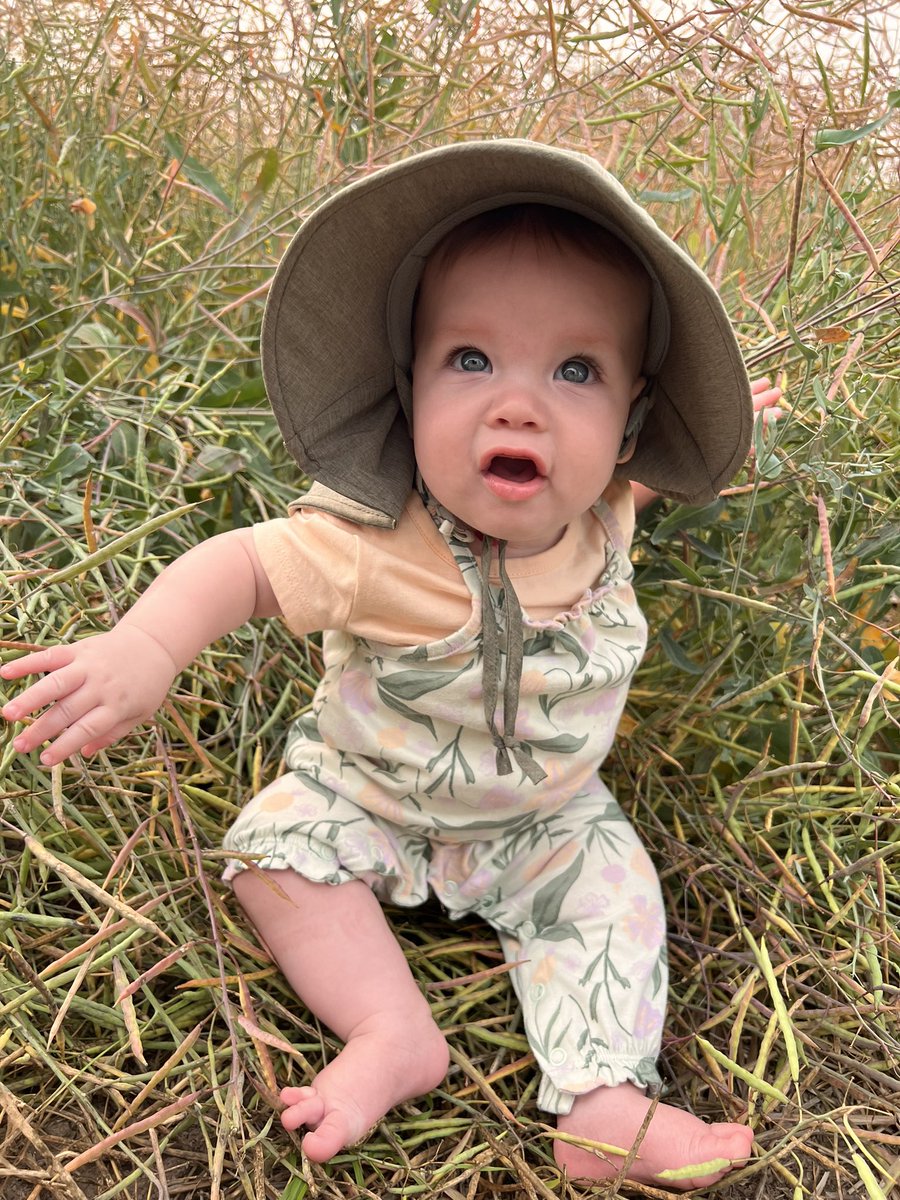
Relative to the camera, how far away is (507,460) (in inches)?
41.8

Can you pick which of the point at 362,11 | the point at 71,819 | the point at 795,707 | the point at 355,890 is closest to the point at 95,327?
the point at 362,11

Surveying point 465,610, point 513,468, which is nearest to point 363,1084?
point 465,610

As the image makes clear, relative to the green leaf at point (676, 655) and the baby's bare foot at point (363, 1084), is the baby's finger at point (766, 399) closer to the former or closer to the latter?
the green leaf at point (676, 655)

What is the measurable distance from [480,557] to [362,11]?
3.29ft

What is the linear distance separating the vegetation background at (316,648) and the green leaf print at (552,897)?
0.07 metres

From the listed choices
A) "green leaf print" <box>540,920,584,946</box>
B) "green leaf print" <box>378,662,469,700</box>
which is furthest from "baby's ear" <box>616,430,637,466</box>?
"green leaf print" <box>540,920,584,946</box>

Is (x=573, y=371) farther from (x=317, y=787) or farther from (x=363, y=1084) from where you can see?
(x=363, y=1084)

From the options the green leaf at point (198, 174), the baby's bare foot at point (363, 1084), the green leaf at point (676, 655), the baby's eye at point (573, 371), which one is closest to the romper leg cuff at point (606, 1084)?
the baby's bare foot at point (363, 1084)

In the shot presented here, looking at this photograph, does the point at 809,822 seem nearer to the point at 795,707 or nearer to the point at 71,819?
the point at 795,707

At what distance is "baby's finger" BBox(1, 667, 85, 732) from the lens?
2.80 ft

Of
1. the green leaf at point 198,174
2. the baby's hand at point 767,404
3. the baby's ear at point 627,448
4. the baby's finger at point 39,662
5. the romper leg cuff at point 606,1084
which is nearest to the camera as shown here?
the baby's finger at point 39,662

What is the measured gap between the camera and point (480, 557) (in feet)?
3.76

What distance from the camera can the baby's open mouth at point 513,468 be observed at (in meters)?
1.06

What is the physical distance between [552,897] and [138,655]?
0.59 metres
